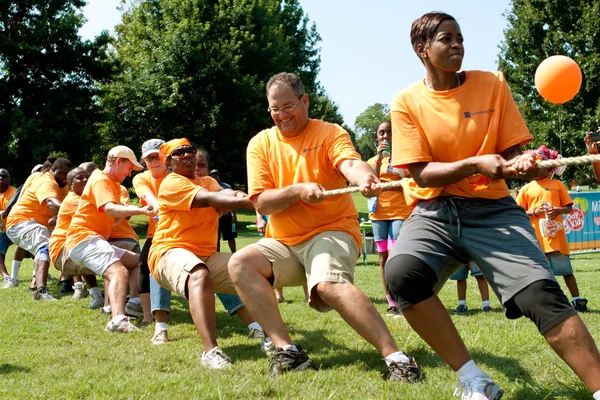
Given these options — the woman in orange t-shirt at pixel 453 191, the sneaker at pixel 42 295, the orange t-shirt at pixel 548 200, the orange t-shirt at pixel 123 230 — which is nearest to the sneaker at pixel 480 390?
the woman in orange t-shirt at pixel 453 191

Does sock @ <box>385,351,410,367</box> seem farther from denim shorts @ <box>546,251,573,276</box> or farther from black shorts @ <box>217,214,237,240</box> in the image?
black shorts @ <box>217,214,237,240</box>

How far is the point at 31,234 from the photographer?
9.54 meters

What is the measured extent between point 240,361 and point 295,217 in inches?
49.5

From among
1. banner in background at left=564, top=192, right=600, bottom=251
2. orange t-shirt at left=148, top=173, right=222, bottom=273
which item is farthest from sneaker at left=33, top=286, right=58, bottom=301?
banner in background at left=564, top=192, right=600, bottom=251

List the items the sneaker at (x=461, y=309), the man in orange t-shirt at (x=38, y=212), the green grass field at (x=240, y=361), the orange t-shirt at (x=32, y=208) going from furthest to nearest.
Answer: the orange t-shirt at (x=32, y=208) → the man in orange t-shirt at (x=38, y=212) → the sneaker at (x=461, y=309) → the green grass field at (x=240, y=361)

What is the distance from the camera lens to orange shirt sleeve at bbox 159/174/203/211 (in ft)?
17.7

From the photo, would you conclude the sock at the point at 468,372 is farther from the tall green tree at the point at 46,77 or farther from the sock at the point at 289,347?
the tall green tree at the point at 46,77

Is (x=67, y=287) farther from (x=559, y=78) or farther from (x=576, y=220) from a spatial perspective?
(x=576, y=220)

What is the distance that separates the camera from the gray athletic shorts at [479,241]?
129 inches

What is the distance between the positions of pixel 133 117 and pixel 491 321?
25898mm

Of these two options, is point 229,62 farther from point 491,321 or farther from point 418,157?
point 418,157

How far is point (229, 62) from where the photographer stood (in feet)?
90.9

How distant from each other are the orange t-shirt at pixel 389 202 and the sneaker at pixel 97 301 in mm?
3679

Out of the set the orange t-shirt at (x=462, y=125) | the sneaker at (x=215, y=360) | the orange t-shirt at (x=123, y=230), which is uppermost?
the orange t-shirt at (x=462, y=125)
